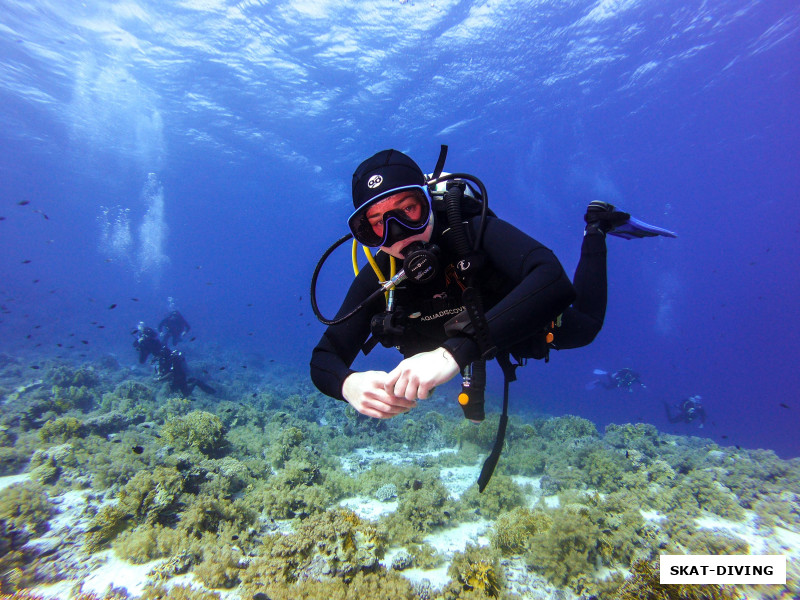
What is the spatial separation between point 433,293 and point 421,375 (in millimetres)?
1429

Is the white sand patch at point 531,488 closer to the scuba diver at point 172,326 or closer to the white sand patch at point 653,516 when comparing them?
the white sand patch at point 653,516

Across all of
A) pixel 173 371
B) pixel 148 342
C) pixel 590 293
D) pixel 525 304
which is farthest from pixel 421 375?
pixel 148 342

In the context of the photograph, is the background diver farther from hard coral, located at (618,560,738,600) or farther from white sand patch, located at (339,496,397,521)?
white sand patch, located at (339,496,397,521)

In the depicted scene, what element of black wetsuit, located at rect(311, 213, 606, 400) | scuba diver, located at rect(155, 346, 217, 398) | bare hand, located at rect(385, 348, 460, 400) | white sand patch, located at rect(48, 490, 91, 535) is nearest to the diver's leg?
black wetsuit, located at rect(311, 213, 606, 400)

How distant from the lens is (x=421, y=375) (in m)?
1.61

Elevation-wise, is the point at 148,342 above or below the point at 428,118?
below

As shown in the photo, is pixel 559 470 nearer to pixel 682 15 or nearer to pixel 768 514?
pixel 768 514

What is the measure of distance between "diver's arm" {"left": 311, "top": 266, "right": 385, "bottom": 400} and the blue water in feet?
51.6

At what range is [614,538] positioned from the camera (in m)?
4.14

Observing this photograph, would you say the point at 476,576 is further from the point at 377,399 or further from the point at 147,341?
the point at 147,341

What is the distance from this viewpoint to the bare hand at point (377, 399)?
1720 millimetres

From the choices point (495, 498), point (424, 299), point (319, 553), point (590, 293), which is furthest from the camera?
point (495, 498)

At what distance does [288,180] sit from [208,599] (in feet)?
162

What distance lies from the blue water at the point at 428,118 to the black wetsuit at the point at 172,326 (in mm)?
3223
